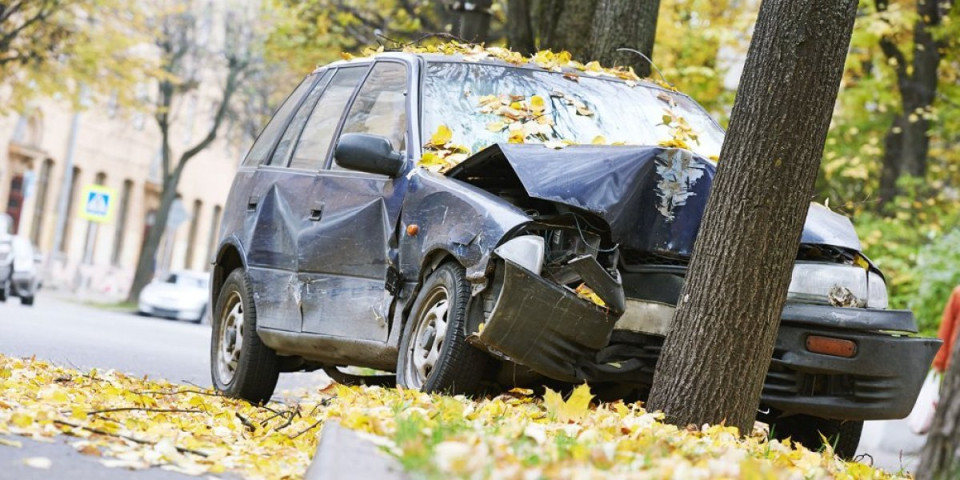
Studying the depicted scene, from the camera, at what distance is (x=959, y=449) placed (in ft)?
13.7

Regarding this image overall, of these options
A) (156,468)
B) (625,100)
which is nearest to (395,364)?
(625,100)

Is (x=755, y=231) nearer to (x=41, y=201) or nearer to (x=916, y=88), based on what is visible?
(x=916, y=88)

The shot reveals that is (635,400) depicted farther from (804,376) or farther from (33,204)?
(33,204)

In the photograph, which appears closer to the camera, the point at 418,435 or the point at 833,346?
the point at 418,435

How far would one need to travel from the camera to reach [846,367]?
7.04m

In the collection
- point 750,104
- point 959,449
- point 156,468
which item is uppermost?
point 750,104

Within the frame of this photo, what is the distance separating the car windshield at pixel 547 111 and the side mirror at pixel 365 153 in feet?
0.96

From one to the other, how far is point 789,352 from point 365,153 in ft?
6.88

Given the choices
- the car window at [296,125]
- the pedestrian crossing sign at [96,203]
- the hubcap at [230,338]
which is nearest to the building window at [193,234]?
the pedestrian crossing sign at [96,203]

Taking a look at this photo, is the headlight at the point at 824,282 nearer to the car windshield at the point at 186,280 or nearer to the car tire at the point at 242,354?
the car tire at the point at 242,354

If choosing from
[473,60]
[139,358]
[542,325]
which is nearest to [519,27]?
[139,358]

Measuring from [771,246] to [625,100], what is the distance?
2.15 meters

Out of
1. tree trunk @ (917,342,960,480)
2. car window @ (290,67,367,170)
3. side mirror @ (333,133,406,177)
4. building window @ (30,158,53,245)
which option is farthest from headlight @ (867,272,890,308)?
building window @ (30,158,53,245)

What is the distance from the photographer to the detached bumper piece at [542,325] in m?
6.55
